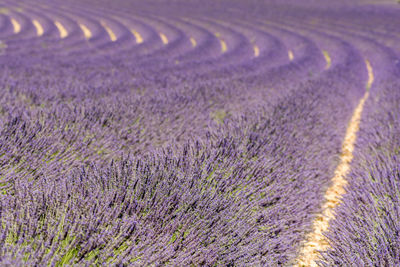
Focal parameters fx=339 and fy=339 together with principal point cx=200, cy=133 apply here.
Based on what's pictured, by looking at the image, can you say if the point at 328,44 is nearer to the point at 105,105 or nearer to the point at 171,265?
the point at 105,105

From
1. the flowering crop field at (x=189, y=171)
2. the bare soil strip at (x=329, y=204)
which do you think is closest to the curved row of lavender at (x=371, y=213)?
the flowering crop field at (x=189, y=171)

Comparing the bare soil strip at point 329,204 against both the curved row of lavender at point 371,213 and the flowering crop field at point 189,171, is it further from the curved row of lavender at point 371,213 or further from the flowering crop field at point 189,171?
the curved row of lavender at point 371,213

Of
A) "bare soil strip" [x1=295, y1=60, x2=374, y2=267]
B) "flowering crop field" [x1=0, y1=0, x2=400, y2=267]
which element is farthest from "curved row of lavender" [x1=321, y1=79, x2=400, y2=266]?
"bare soil strip" [x1=295, y1=60, x2=374, y2=267]

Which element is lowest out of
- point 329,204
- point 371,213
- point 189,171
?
point 329,204

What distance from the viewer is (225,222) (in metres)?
2.13

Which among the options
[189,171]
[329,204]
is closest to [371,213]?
[329,204]

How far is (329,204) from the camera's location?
140 inches

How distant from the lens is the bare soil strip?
277cm

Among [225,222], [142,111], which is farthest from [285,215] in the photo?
[142,111]

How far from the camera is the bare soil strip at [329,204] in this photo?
2773 mm

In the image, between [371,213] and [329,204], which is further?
[329,204]

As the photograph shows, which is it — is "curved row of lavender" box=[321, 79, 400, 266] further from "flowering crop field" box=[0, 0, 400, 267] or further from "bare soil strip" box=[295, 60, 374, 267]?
"bare soil strip" box=[295, 60, 374, 267]

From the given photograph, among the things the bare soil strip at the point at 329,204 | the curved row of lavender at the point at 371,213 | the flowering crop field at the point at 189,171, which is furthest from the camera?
the bare soil strip at the point at 329,204

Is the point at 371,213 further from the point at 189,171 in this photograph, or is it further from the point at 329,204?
the point at 189,171
